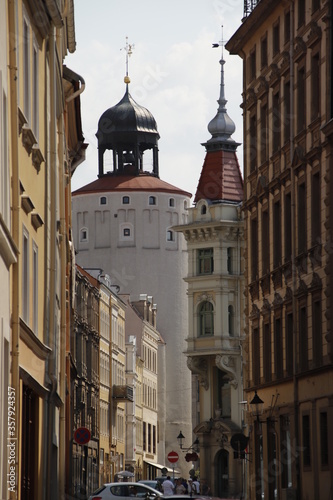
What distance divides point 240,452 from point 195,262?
51152 mm

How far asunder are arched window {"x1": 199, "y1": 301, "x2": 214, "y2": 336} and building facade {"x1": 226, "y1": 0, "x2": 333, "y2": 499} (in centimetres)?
3501

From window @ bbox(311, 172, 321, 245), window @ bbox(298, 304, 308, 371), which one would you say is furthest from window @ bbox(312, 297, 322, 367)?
window @ bbox(311, 172, 321, 245)

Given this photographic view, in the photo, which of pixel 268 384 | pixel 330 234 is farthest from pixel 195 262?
pixel 330 234

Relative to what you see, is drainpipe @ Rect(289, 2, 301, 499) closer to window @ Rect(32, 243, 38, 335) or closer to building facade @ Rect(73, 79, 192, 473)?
window @ Rect(32, 243, 38, 335)

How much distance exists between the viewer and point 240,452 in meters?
37.1

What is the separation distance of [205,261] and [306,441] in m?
47.8

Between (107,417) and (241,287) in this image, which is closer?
(241,287)

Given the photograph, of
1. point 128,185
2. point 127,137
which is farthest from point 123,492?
point 127,137

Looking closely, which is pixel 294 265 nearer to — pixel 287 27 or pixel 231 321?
pixel 287 27

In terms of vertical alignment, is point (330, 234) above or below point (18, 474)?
above

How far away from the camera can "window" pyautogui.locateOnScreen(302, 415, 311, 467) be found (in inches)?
1575

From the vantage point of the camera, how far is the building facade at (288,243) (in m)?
38.9

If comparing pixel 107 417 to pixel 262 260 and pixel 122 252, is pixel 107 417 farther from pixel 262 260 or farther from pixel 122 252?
pixel 262 260

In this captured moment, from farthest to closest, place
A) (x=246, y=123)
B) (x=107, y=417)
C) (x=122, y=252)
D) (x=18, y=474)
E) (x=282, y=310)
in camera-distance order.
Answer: (x=122, y=252)
(x=107, y=417)
(x=246, y=123)
(x=282, y=310)
(x=18, y=474)
